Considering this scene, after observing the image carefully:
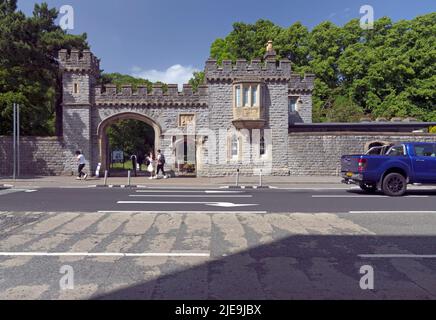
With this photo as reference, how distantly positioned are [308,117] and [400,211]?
2152 cm

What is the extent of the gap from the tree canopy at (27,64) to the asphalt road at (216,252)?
50.2ft

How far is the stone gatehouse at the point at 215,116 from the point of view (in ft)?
70.2

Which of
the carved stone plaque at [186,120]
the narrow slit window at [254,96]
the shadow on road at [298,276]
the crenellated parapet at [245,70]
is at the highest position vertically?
the crenellated parapet at [245,70]

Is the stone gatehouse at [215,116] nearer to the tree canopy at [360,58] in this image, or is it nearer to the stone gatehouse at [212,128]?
the stone gatehouse at [212,128]

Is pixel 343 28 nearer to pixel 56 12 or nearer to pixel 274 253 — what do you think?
pixel 56 12

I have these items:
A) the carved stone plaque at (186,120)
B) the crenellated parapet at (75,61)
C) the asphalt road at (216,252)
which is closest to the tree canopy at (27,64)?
the crenellated parapet at (75,61)

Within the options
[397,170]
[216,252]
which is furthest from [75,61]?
[216,252]

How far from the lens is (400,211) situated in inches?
344

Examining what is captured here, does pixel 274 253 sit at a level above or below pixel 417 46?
below

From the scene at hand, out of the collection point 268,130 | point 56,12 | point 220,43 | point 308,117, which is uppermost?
point 220,43

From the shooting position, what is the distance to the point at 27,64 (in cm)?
2266

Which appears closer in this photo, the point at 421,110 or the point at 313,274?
the point at 313,274

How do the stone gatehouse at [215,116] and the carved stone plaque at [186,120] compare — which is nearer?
the stone gatehouse at [215,116]

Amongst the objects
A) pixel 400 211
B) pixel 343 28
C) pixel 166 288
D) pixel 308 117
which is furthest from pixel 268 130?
pixel 343 28
